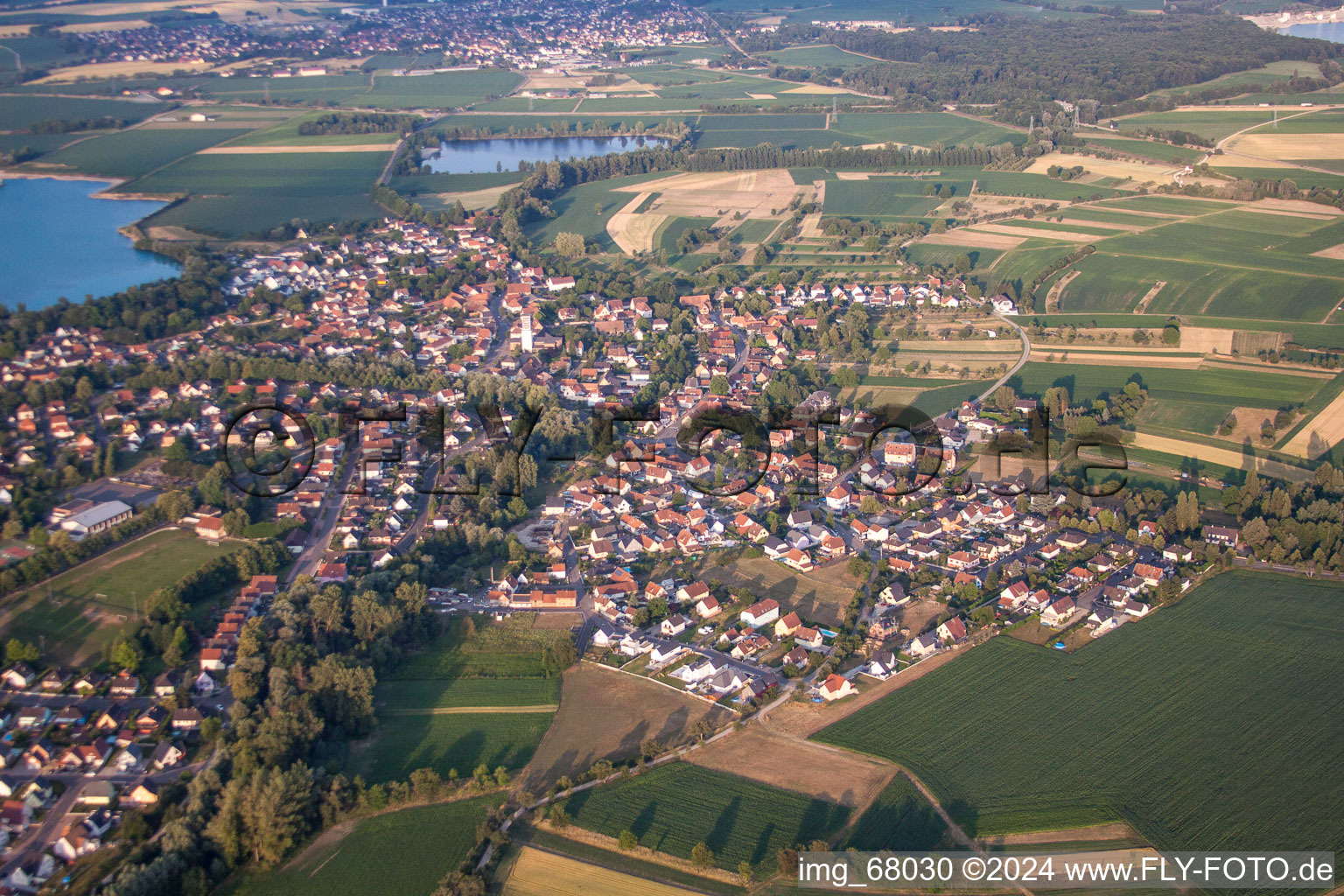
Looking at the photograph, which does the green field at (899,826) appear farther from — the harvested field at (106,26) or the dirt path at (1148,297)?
the harvested field at (106,26)

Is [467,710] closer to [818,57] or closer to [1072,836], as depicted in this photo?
[1072,836]

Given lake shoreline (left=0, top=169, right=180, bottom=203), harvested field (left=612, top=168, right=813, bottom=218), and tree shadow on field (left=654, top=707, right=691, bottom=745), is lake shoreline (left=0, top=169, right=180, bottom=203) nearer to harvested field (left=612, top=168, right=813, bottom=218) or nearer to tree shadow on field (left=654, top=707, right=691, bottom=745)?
harvested field (left=612, top=168, right=813, bottom=218)

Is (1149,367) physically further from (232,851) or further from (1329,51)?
(1329,51)

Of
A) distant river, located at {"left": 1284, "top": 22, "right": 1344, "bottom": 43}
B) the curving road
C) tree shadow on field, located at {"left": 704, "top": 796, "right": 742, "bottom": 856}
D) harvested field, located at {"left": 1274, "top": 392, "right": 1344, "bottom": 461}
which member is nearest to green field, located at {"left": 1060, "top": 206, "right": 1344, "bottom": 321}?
the curving road

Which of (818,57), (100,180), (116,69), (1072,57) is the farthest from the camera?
(818,57)

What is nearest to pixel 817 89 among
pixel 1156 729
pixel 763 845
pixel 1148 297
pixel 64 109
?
pixel 1148 297
